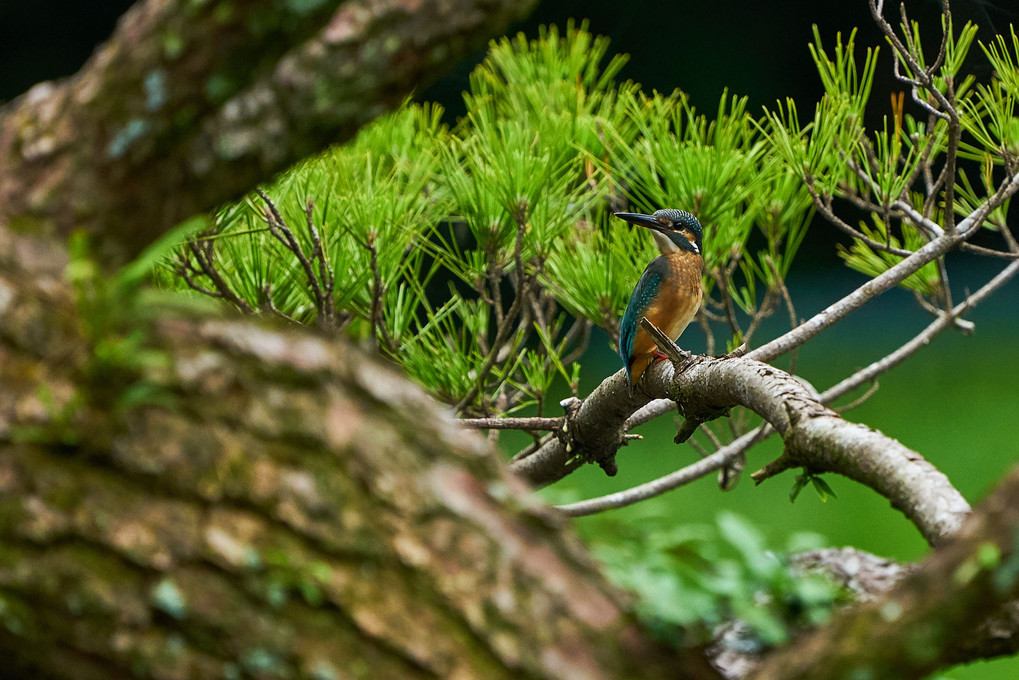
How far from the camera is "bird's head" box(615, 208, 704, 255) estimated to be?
1.27 metres

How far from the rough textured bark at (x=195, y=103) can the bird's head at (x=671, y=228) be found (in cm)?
80

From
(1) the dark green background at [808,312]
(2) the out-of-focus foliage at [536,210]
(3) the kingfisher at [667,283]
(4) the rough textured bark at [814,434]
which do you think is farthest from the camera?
(1) the dark green background at [808,312]

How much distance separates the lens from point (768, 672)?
409 mm

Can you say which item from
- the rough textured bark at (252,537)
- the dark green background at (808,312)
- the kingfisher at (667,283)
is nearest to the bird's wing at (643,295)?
the kingfisher at (667,283)

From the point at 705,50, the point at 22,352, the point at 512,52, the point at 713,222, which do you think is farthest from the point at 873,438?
the point at 705,50

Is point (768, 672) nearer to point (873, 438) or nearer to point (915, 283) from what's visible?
point (873, 438)

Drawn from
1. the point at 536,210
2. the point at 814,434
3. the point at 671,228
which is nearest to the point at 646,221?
the point at 671,228

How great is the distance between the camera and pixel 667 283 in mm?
1245

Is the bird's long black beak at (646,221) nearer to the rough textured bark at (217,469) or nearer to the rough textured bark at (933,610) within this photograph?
the rough textured bark at (217,469)

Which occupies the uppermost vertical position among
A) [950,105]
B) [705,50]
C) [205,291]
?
[705,50]

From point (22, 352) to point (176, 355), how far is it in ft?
0.27

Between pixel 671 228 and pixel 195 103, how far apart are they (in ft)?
3.01

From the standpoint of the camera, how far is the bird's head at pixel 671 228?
1.27 metres

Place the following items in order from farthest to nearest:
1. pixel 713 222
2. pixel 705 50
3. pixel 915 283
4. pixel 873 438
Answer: pixel 705 50
pixel 915 283
pixel 713 222
pixel 873 438
